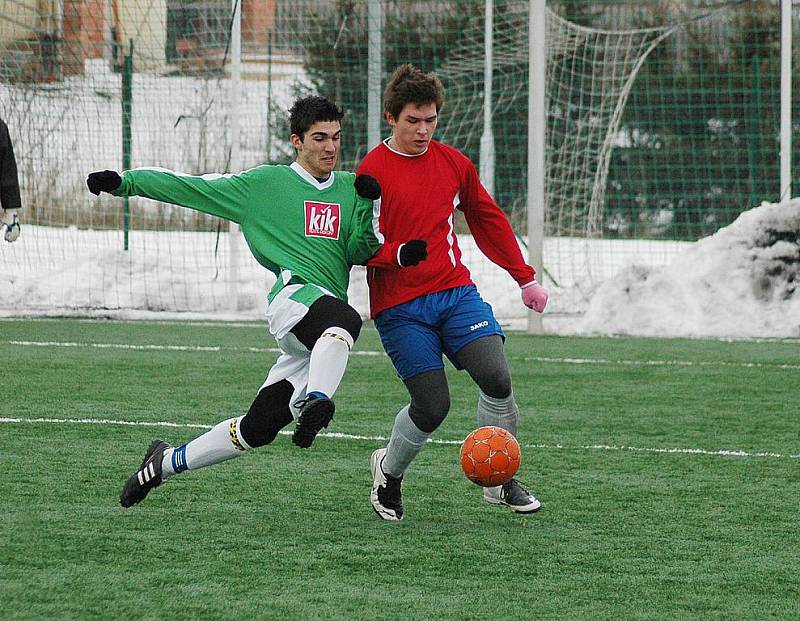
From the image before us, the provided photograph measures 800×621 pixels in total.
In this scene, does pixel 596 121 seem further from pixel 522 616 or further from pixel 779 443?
pixel 522 616

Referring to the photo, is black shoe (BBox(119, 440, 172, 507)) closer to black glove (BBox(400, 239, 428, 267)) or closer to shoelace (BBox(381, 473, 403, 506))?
shoelace (BBox(381, 473, 403, 506))

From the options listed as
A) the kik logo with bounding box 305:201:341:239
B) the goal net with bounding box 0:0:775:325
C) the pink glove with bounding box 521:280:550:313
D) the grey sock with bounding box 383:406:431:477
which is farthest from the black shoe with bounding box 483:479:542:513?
the goal net with bounding box 0:0:775:325

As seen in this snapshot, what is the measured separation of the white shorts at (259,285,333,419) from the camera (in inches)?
192

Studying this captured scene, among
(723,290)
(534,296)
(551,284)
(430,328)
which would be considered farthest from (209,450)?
(551,284)

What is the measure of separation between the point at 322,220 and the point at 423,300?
0.48 metres

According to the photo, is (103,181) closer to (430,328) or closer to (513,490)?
(430,328)

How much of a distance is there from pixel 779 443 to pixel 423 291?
8.50 ft

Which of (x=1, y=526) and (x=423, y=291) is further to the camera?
(x=423, y=291)

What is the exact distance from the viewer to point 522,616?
3.81 m

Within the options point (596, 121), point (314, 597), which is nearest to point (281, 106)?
point (596, 121)

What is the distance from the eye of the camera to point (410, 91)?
5.04 m

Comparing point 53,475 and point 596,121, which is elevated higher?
point 596,121

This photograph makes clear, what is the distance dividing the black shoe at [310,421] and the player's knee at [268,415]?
1.50 ft

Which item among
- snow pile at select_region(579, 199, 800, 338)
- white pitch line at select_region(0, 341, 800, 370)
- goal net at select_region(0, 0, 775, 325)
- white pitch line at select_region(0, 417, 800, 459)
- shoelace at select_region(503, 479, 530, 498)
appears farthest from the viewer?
goal net at select_region(0, 0, 775, 325)
